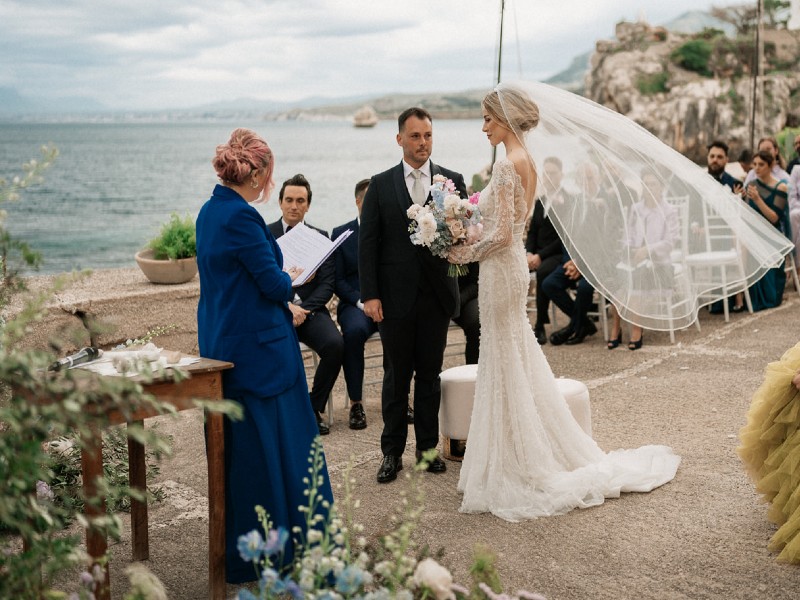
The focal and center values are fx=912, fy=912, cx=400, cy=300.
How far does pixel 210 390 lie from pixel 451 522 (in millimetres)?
1587

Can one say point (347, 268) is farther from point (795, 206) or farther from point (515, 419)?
point (795, 206)

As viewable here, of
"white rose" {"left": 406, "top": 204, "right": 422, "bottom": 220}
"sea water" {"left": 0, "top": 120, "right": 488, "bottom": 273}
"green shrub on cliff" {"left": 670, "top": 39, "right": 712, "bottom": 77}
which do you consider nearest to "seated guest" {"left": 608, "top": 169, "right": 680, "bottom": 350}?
"white rose" {"left": 406, "top": 204, "right": 422, "bottom": 220}

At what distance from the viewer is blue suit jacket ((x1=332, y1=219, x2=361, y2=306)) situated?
282 inches

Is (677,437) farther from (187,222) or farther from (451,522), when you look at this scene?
(187,222)

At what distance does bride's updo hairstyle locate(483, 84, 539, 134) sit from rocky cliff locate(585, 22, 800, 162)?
36.0m

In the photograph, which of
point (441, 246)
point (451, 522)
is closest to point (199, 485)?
point (451, 522)

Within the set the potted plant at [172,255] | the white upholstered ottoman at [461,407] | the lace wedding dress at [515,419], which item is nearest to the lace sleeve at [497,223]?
the lace wedding dress at [515,419]

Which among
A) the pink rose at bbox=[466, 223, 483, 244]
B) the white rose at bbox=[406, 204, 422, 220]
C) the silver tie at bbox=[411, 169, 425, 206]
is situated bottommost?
the pink rose at bbox=[466, 223, 483, 244]

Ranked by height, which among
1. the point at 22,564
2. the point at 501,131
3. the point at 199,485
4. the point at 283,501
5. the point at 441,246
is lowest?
the point at 199,485

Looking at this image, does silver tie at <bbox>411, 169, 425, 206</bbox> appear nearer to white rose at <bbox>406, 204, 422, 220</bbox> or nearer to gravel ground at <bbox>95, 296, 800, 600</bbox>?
white rose at <bbox>406, 204, 422, 220</bbox>

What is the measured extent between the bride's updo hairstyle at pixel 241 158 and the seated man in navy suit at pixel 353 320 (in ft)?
8.84

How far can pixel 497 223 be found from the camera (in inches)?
190

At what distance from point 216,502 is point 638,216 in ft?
11.9

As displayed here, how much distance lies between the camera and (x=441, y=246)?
16.0 feet
